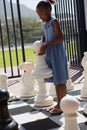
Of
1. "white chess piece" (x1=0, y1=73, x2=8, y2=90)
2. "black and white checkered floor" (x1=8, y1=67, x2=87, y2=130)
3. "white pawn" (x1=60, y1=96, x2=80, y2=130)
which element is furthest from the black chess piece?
"white chess piece" (x1=0, y1=73, x2=8, y2=90)

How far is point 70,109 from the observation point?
3.82 feet

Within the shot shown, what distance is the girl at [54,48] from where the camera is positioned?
1.84 meters

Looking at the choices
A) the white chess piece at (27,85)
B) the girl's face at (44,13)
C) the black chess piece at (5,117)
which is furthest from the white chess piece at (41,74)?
the black chess piece at (5,117)

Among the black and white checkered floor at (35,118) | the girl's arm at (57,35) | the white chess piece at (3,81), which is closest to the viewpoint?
the black and white checkered floor at (35,118)

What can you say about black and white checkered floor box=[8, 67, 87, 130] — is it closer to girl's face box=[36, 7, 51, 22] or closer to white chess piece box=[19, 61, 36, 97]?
white chess piece box=[19, 61, 36, 97]

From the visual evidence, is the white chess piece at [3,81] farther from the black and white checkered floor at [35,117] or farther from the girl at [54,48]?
the girl at [54,48]

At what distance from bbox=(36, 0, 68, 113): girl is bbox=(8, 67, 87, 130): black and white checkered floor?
110 millimetres

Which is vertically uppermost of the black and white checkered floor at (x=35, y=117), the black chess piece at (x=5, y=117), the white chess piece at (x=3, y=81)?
the black chess piece at (x=5, y=117)

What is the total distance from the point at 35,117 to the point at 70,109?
696 mm

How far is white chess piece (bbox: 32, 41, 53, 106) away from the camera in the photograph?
6.44 ft

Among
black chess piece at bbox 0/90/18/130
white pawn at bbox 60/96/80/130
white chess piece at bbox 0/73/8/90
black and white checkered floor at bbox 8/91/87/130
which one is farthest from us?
white chess piece at bbox 0/73/8/90

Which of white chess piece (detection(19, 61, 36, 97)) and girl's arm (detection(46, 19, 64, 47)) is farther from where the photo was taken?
white chess piece (detection(19, 61, 36, 97))

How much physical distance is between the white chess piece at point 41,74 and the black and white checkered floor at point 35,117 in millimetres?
74

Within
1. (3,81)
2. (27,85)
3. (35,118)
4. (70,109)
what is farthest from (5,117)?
(27,85)
